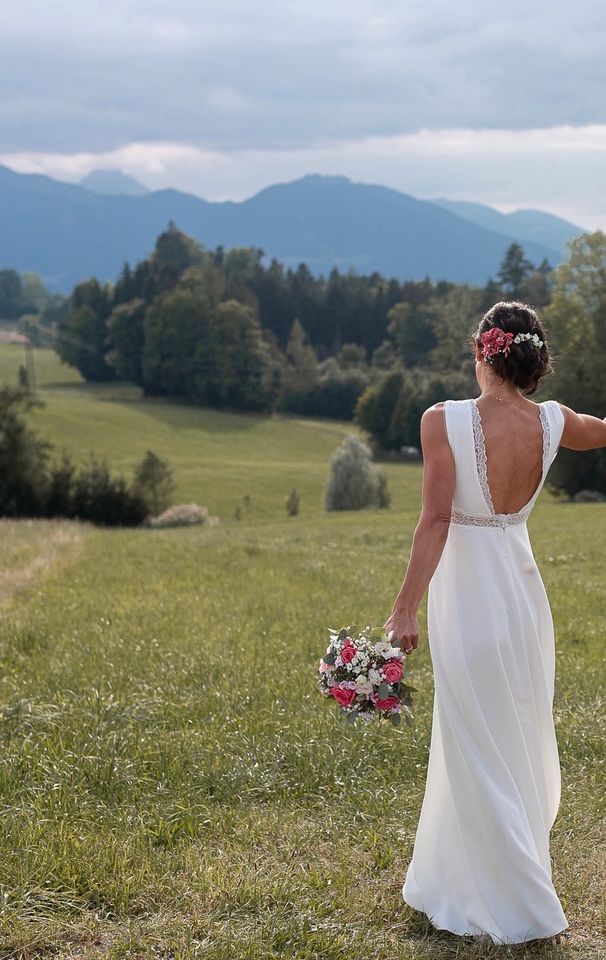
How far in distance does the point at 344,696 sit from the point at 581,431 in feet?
7.08

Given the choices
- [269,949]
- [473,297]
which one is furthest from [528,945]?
[473,297]

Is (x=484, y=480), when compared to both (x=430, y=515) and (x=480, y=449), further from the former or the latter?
(x=430, y=515)

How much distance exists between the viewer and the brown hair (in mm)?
5402

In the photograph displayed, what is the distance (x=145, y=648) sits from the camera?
428 inches

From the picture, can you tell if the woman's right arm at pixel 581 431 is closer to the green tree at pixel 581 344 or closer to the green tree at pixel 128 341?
the green tree at pixel 581 344

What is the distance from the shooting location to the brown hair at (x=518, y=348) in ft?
17.7

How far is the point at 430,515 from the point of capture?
17.5 feet

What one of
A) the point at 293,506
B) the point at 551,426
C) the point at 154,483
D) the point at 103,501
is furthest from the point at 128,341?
the point at 551,426

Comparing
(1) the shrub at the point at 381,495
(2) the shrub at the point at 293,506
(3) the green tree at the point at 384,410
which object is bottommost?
(2) the shrub at the point at 293,506

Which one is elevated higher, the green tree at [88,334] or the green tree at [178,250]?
the green tree at [178,250]

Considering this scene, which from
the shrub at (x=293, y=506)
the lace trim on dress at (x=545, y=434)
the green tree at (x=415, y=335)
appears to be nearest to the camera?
the lace trim on dress at (x=545, y=434)

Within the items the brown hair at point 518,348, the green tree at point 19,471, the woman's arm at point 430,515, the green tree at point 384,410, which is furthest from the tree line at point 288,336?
the woman's arm at point 430,515

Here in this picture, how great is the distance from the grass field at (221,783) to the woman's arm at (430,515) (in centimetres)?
170

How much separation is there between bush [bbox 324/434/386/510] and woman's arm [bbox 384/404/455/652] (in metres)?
53.2
